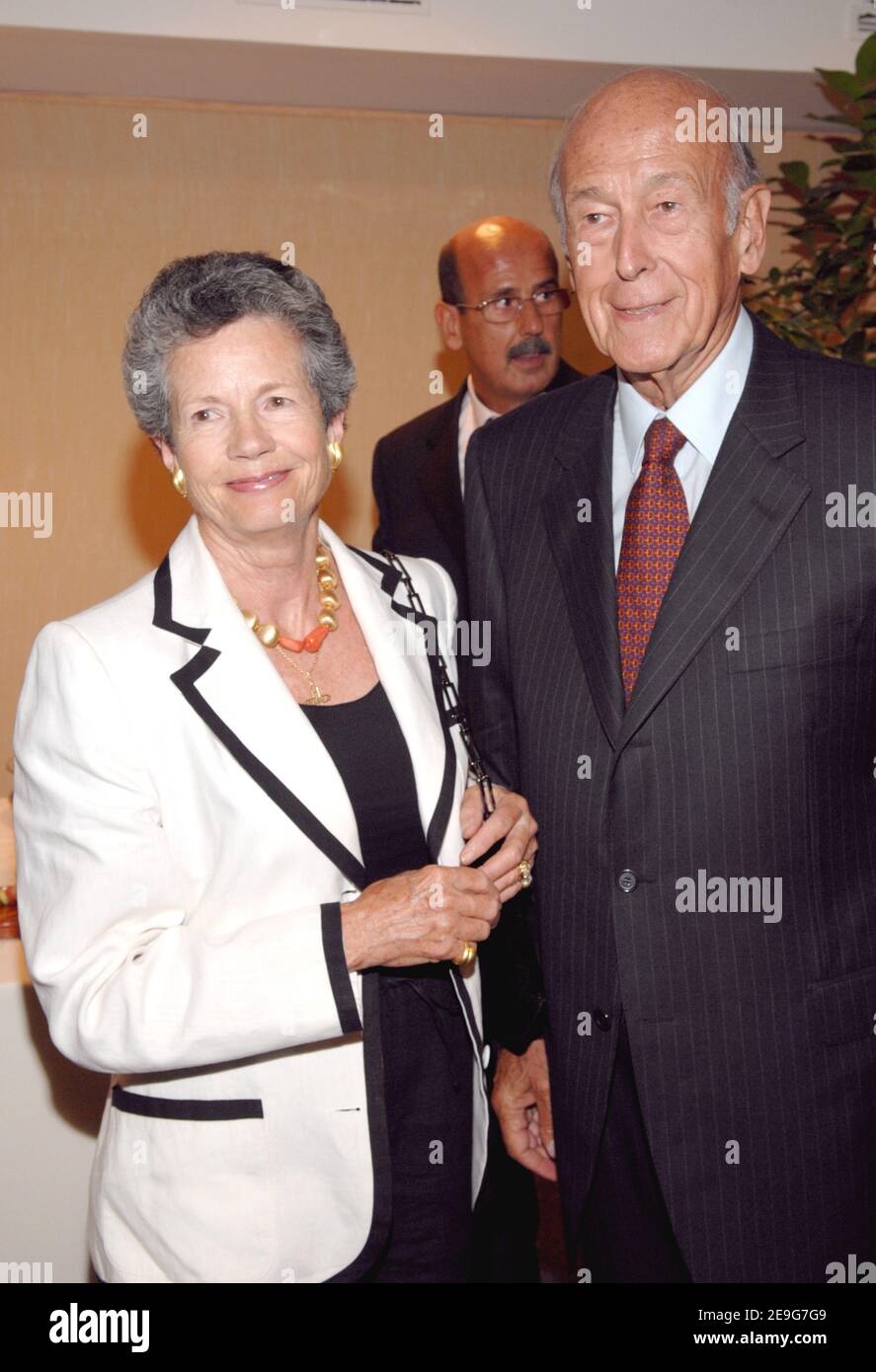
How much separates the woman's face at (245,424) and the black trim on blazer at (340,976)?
0.54 meters

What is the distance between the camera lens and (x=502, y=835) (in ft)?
5.76

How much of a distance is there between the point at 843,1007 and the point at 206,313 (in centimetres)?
121

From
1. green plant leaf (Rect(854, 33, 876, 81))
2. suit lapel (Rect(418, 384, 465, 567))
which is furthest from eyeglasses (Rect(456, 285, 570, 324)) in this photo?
green plant leaf (Rect(854, 33, 876, 81))

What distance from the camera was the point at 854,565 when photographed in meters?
1.60

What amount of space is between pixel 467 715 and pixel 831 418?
70 centimetres

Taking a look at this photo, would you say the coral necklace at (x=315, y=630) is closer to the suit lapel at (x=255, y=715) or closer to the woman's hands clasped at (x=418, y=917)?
the suit lapel at (x=255, y=715)

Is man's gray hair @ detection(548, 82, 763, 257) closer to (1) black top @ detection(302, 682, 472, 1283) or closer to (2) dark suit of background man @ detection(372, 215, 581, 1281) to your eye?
(1) black top @ detection(302, 682, 472, 1283)

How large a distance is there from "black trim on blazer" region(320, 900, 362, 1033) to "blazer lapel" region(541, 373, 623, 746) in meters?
0.44

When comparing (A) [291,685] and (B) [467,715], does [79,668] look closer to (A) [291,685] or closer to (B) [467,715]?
(A) [291,685]

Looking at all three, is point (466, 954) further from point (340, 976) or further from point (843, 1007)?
point (843, 1007)

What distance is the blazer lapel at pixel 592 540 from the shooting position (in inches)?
68.0

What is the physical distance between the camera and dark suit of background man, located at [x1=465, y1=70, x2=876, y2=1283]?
1.63 metres

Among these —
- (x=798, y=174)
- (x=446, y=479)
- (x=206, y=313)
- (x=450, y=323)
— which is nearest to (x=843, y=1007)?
(x=206, y=313)
